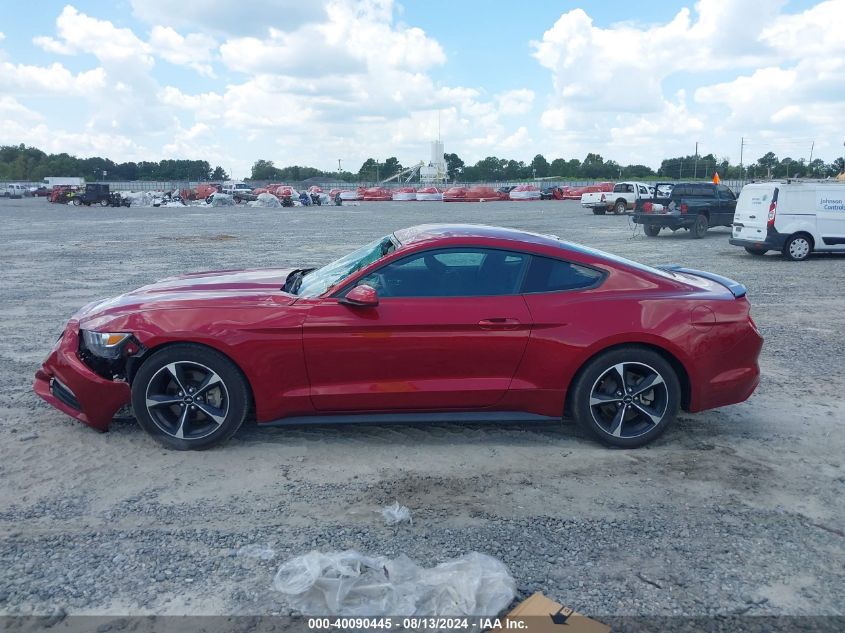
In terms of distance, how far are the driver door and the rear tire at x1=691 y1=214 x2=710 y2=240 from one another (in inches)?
740

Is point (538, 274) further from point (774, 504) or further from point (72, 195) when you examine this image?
point (72, 195)

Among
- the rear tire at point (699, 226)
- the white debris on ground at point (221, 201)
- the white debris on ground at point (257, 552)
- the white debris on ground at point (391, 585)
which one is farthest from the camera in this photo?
the white debris on ground at point (221, 201)

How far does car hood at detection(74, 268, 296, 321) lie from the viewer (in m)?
4.69

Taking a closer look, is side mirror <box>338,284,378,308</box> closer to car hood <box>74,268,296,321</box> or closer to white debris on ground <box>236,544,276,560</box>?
car hood <box>74,268,296,321</box>

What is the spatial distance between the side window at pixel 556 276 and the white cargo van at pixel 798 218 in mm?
12173

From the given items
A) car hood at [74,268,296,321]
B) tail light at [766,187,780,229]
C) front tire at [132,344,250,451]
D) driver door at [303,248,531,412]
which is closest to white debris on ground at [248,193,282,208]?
tail light at [766,187,780,229]

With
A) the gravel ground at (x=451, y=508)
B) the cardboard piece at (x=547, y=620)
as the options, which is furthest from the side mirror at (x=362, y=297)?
the cardboard piece at (x=547, y=620)

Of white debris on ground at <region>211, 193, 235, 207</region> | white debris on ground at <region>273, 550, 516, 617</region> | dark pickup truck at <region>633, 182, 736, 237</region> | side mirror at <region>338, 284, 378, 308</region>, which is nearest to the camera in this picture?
white debris on ground at <region>273, 550, 516, 617</region>

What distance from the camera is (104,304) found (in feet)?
16.8

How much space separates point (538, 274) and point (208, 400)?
2350 mm

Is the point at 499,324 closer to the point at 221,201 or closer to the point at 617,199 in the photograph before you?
the point at 617,199

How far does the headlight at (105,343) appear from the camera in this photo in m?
4.59

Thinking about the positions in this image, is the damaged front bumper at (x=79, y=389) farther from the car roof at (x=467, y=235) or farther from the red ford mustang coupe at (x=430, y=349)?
the car roof at (x=467, y=235)

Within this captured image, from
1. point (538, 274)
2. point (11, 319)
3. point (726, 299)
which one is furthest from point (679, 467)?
point (11, 319)
